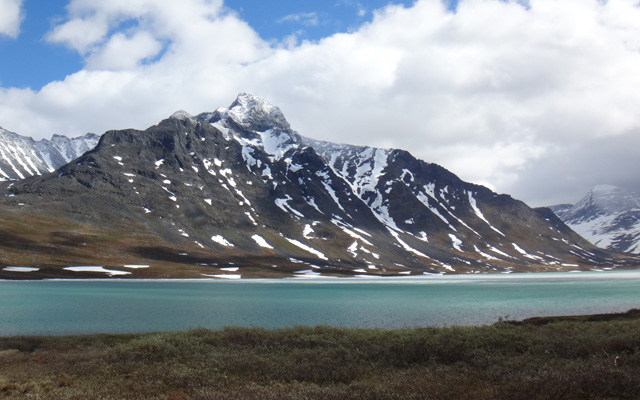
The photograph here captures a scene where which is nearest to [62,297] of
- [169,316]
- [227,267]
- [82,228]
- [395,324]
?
[169,316]

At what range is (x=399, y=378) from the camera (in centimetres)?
2088

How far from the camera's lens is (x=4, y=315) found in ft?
194

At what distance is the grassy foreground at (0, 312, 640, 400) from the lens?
1820 centimetres

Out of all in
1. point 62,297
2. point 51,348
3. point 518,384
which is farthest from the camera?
point 62,297

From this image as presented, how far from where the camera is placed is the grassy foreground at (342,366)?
717 inches

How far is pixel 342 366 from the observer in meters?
24.1

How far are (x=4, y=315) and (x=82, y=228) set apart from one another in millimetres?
150356

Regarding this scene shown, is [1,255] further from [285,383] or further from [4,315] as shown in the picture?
[285,383]

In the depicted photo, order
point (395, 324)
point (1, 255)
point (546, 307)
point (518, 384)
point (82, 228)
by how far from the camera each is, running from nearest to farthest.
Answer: point (518, 384)
point (395, 324)
point (546, 307)
point (1, 255)
point (82, 228)

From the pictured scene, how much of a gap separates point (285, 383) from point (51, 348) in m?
24.3

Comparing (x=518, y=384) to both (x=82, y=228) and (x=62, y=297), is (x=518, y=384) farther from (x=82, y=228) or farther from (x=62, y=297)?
(x=82, y=228)

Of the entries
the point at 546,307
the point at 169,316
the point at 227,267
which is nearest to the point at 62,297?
the point at 169,316

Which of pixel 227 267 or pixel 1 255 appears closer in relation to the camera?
pixel 1 255

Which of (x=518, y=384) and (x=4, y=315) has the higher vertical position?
(x=518, y=384)
